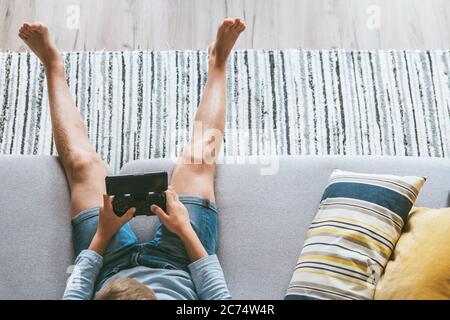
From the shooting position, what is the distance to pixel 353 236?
1218 millimetres

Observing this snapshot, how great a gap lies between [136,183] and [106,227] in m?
0.13

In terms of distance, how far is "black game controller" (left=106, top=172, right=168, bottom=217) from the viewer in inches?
49.0

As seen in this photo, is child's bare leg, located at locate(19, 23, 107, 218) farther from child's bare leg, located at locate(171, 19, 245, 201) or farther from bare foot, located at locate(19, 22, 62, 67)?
child's bare leg, located at locate(171, 19, 245, 201)

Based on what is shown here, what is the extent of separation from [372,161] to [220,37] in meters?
0.62

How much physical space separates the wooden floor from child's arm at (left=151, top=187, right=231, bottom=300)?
2.69ft

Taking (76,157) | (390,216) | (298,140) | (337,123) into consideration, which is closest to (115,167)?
(76,157)

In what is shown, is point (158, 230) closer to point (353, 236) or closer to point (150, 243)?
point (150, 243)

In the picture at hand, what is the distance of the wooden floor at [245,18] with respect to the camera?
1899 mm

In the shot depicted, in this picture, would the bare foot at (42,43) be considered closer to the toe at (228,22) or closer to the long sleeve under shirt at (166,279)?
the toe at (228,22)

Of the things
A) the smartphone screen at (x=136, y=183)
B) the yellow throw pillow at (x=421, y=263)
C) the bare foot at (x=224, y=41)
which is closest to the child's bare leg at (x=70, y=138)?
the smartphone screen at (x=136, y=183)

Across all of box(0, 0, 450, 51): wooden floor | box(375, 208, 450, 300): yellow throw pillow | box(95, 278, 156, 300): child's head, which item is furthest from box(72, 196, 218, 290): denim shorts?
box(0, 0, 450, 51): wooden floor

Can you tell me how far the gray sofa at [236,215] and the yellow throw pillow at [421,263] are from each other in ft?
0.50

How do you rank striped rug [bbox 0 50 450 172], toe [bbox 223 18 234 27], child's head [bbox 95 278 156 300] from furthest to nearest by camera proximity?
striped rug [bbox 0 50 450 172]
toe [bbox 223 18 234 27]
child's head [bbox 95 278 156 300]

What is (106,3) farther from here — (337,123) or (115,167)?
(337,123)
